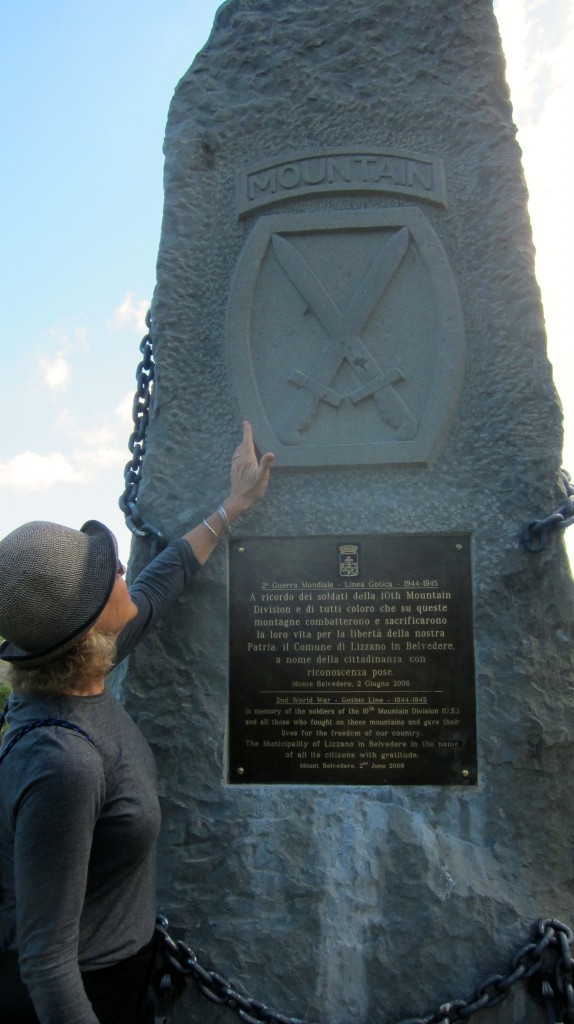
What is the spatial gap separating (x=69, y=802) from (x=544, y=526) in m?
1.76

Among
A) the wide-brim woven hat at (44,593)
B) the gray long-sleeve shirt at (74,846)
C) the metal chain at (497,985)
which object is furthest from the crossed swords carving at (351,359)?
the metal chain at (497,985)

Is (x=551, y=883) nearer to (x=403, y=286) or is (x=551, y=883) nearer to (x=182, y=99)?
(x=403, y=286)

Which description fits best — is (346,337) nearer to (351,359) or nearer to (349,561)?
(351,359)

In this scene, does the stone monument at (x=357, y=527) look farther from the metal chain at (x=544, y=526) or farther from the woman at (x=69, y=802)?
the woman at (x=69, y=802)

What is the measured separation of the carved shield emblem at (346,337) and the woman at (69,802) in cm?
96

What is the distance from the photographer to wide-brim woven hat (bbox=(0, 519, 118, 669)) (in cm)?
195

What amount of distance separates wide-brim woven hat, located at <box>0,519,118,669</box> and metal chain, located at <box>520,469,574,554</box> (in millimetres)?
1457

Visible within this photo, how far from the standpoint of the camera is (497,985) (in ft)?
8.16

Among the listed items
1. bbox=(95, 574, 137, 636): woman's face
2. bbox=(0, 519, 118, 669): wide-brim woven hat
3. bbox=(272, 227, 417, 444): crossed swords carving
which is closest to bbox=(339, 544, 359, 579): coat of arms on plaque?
bbox=(272, 227, 417, 444): crossed swords carving

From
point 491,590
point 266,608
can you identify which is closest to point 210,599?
point 266,608

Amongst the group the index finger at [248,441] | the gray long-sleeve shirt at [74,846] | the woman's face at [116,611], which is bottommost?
the gray long-sleeve shirt at [74,846]

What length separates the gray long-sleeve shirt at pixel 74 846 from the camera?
1.74 meters

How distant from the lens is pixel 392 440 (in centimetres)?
289

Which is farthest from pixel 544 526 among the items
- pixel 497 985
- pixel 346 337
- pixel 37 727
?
pixel 37 727
